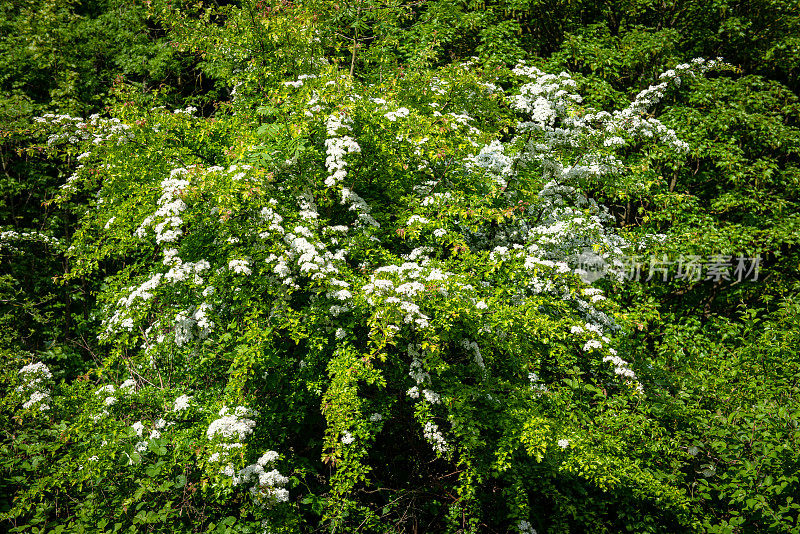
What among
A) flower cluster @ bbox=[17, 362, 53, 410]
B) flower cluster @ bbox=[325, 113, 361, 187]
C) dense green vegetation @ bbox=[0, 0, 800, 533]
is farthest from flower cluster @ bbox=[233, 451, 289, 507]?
flower cluster @ bbox=[325, 113, 361, 187]

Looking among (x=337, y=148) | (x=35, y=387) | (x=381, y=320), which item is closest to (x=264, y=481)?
(x=381, y=320)

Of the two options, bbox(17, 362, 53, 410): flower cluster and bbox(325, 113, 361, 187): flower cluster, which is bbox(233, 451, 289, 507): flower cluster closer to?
bbox(17, 362, 53, 410): flower cluster

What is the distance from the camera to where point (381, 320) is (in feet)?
13.6

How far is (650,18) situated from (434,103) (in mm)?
6712

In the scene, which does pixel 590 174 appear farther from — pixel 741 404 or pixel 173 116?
pixel 173 116

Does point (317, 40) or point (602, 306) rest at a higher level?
point (317, 40)

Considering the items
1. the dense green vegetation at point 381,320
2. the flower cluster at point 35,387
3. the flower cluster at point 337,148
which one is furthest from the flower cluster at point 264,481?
the flower cluster at point 337,148

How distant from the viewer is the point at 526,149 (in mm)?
6211

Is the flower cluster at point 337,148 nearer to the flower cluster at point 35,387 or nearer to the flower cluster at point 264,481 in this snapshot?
the flower cluster at point 264,481

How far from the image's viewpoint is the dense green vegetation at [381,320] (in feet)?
14.6

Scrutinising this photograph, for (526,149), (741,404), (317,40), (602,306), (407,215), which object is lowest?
(741,404)

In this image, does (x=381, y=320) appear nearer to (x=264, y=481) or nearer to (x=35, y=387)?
(x=264, y=481)

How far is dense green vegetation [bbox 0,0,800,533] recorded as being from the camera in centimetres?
444

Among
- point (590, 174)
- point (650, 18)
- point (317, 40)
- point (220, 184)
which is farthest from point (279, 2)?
point (650, 18)
